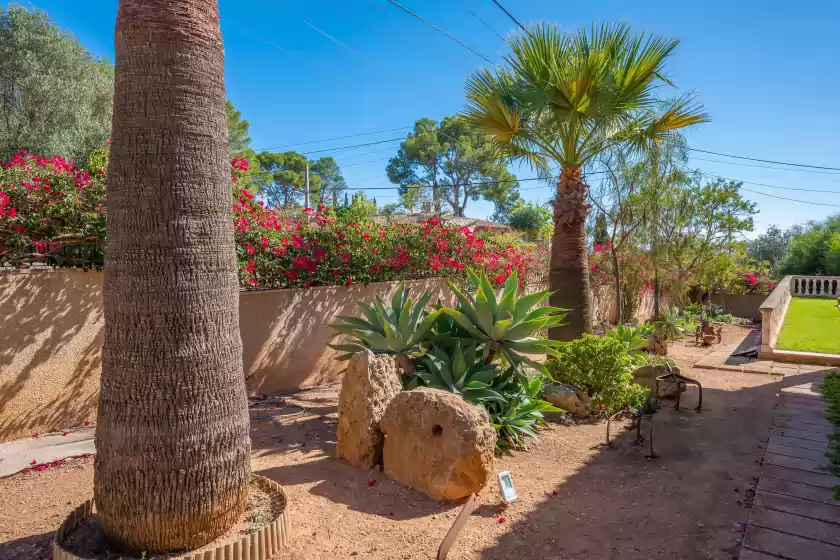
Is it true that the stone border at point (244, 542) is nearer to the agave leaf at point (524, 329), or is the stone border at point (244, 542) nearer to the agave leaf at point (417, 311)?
the agave leaf at point (417, 311)

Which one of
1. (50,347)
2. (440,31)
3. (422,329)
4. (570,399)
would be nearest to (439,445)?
(422,329)

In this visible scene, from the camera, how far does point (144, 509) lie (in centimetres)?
237

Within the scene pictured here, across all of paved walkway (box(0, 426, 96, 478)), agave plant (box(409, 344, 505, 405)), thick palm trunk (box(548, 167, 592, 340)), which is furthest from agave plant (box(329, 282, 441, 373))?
thick palm trunk (box(548, 167, 592, 340))

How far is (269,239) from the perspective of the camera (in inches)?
254

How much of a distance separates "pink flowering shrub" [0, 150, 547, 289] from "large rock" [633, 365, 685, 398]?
8.82ft

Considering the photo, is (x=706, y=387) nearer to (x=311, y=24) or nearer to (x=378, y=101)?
(x=311, y=24)

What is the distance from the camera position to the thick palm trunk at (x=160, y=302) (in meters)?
2.38

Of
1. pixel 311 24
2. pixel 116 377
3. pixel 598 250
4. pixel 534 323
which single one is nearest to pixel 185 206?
pixel 116 377

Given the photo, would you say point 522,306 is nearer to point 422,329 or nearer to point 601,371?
point 422,329

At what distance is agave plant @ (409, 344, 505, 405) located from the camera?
455 cm

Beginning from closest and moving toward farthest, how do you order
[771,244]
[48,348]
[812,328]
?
1. [48,348]
2. [812,328]
3. [771,244]

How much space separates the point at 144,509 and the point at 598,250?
1355 cm

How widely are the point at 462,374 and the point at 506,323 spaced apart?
65 cm

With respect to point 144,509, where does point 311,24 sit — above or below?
above
